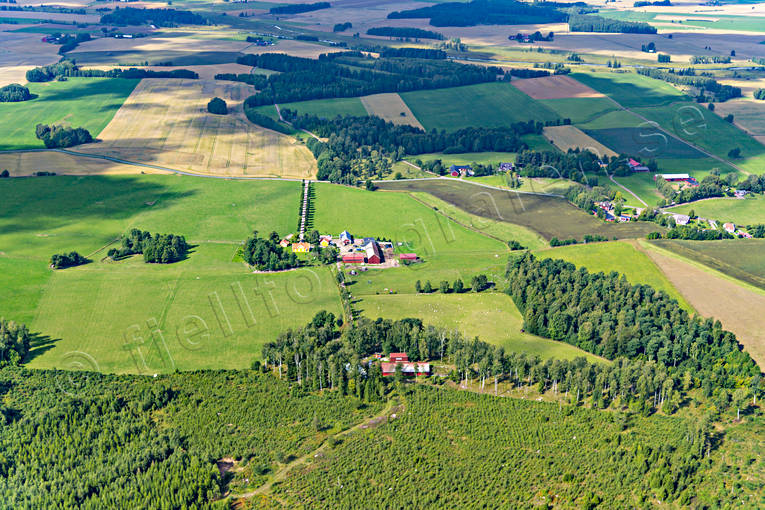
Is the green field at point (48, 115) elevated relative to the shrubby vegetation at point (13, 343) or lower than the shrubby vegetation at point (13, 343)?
elevated

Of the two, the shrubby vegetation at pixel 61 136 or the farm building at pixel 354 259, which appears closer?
the farm building at pixel 354 259

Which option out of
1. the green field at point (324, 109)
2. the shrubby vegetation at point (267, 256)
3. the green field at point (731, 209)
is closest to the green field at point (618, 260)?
the green field at point (731, 209)

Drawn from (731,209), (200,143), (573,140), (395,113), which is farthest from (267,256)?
(573,140)

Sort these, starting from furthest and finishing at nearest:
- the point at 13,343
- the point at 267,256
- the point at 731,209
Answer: the point at 731,209, the point at 267,256, the point at 13,343

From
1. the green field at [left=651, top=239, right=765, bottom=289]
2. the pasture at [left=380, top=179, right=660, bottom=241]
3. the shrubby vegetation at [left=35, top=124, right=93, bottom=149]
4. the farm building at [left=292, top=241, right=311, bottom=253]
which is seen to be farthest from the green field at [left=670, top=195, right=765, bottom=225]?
the shrubby vegetation at [left=35, top=124, right=93, bottom=149]

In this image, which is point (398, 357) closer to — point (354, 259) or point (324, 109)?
point (354, 259)

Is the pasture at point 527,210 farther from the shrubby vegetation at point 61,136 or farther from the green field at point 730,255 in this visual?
the shrubby vegetation at point 61,136
